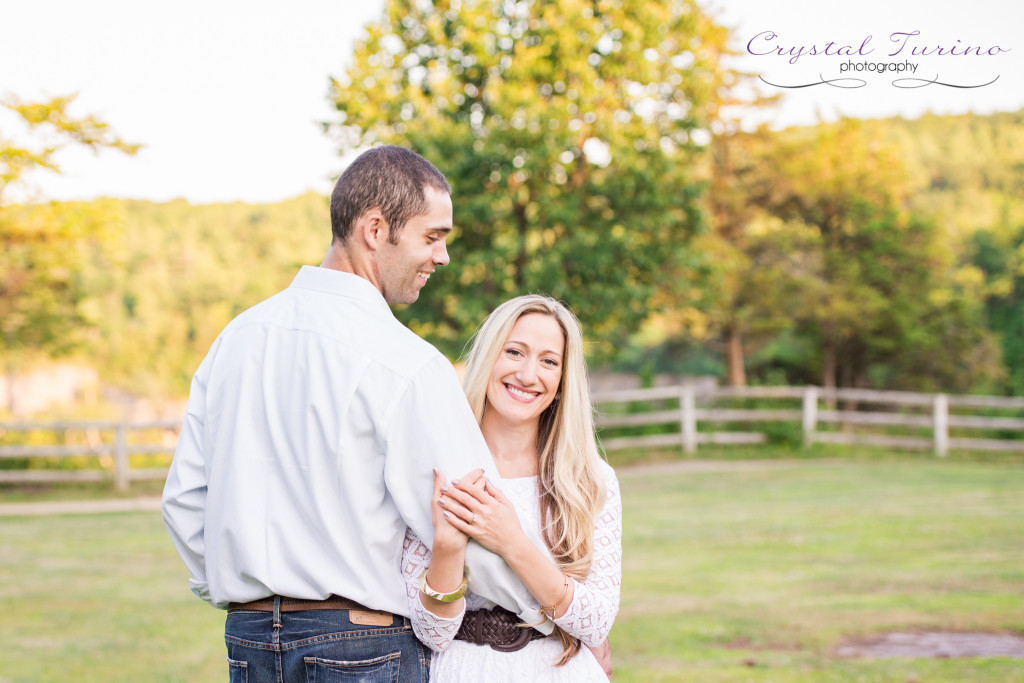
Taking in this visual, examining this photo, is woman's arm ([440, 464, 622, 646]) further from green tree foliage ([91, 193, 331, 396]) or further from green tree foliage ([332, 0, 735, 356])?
green tree foliage ([91, 193, 331, 396])

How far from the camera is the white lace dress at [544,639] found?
2.25 m

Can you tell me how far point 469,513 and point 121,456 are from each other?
15.3m

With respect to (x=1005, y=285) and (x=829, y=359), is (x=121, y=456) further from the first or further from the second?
(x=1005, y=285)

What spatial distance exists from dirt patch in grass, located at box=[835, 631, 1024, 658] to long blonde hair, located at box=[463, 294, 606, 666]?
3.99 meters

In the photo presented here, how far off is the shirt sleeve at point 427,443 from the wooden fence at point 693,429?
14338mm

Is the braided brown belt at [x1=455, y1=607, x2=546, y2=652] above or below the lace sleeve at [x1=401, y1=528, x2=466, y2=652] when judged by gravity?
below

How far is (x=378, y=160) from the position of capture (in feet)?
7.28

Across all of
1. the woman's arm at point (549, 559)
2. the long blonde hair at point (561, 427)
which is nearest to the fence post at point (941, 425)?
the long blonde hair at point (561, 427)

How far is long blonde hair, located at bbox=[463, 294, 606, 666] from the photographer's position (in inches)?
102

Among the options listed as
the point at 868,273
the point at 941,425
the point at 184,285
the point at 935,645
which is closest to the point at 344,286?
the point at 935,645

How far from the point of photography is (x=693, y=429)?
17766 mm

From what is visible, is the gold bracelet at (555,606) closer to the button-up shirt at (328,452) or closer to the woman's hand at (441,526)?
the button-up shirt at (328,452)

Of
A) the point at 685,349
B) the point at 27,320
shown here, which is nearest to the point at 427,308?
the point at 27,320

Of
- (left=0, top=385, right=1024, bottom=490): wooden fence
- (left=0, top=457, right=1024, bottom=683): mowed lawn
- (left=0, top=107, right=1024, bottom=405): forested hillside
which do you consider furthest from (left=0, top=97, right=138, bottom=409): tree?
(left=0, top=457, right=1024, bottom=683): mowed lawn
